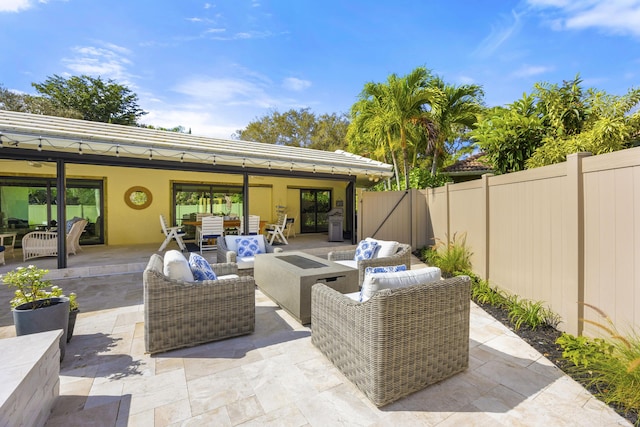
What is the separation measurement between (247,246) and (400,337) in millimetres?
3996

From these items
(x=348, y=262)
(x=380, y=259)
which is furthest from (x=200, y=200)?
(x=380, y=259)

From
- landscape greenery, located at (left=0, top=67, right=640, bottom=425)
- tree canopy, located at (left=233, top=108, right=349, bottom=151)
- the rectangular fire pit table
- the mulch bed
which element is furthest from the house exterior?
tree canopy, located at (left=233, top=108, right=349, bottom=151)

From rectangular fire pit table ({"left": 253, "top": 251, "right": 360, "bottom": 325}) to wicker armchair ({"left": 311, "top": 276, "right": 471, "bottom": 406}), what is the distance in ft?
3.21

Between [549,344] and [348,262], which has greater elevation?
[348,262]

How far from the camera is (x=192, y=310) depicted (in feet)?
9.64

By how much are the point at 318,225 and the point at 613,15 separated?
10.3m

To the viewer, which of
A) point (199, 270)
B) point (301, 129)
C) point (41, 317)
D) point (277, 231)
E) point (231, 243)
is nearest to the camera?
point (41, 317)

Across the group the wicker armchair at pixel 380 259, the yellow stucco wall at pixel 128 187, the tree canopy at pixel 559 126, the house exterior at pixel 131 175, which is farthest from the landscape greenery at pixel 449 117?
the yellow stucco wall at pixel 128 187

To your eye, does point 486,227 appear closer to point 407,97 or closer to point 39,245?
point 407,97

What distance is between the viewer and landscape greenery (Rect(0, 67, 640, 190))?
4391 millimetres

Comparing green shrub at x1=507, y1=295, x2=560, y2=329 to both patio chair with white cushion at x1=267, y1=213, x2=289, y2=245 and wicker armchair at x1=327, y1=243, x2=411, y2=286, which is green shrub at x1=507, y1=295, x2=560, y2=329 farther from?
patio chair with white cushion at x1=267, y1=213, x2=289, y2=245

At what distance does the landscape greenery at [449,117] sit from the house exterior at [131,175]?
1.42 m

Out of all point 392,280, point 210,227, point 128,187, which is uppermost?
point 128,187

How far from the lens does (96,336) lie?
10.6 feet
